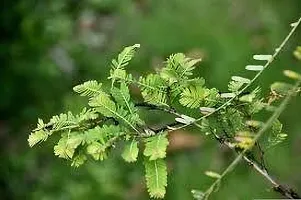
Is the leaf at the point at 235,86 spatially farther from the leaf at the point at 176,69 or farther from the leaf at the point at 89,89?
the leaf at the point at 89,89

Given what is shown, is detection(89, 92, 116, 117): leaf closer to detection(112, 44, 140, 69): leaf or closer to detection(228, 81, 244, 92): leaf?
detection(112, 44, 140, 69): leaf

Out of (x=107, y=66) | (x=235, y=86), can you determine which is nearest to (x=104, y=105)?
(x=235, y=86)

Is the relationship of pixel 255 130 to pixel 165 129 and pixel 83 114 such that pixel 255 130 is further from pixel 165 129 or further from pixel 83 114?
pixel 83 114

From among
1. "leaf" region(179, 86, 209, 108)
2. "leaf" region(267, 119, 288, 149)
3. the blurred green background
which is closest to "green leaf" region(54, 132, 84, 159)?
"leaf" region(179, 86, 209, 108)

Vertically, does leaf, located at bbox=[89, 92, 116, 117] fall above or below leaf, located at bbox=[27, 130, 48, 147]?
above

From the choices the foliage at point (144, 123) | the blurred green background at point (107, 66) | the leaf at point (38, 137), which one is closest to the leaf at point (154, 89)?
the foliage at point (144, 123)
